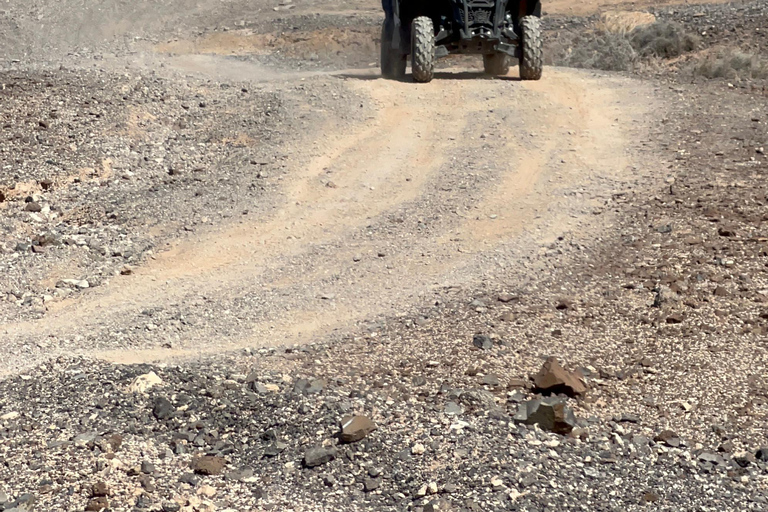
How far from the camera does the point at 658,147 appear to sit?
1130 centimetres

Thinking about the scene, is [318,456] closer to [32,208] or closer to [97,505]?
[97,505]

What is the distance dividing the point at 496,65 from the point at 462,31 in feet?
8.50

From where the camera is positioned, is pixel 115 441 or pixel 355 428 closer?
pixel 115 441

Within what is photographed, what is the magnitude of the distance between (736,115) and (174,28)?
732 inches

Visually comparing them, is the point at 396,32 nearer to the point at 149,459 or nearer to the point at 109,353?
the point at 109,353

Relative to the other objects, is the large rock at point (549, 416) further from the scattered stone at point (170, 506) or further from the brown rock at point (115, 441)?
the brown rock at point (115, 441)

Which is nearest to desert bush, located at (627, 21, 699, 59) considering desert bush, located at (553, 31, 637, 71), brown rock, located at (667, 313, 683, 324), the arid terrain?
desert bush, located at (553, 31, 637, 71)

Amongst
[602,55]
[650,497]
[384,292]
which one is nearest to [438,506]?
[650,497]

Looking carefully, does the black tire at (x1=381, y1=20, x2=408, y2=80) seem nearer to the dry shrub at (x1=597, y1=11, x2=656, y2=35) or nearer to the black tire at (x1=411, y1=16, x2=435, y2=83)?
the black tire at (x1=411, y1=16, x2=435, y2=83)

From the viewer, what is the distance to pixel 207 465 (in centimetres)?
498

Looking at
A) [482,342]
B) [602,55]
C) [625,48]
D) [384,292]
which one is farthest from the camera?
[625,48]

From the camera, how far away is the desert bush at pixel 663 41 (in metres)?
19.1

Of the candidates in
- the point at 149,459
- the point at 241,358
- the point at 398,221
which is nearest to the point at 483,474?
the point at 149,459

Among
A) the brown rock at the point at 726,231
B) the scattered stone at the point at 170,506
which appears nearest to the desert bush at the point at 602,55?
the brown rock at the point at 726,231
